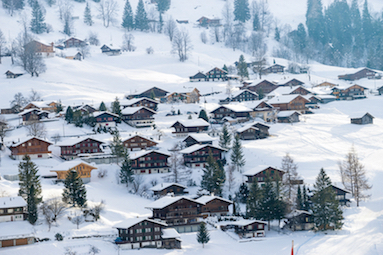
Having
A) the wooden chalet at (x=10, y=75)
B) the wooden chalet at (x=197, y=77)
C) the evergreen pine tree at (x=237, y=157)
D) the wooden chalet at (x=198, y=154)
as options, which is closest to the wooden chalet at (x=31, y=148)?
the wooden chalet at (x=198, y=154)

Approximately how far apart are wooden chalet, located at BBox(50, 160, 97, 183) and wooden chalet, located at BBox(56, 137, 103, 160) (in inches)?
258

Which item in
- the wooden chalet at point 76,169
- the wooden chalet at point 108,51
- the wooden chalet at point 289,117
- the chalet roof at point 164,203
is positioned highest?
the wooden chalet at point 108,51

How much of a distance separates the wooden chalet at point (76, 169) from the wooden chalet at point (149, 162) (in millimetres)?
5326

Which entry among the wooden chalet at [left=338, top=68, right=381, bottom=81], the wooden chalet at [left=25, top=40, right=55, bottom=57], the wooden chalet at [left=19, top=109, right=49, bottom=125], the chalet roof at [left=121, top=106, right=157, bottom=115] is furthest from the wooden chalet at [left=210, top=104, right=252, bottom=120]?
the wooden chalet at [left=25, top=40, right=55, bottom=57]

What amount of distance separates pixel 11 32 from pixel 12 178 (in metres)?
82.4

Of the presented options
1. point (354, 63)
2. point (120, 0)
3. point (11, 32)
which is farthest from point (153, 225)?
point (120, 0)

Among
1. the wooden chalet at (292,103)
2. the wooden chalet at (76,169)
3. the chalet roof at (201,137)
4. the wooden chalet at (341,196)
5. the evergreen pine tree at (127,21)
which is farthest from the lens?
the evergreen pine tree at (127,21)

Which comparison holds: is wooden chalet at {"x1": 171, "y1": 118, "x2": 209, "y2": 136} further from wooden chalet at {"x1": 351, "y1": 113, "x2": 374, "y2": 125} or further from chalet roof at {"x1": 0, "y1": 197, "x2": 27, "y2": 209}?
chalet roof at {"x1": 0, "y1": 197, "x2": 27, "y2": 209}

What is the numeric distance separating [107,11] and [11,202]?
4729 inches

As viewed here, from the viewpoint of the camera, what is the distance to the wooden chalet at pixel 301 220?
49144 millimetres

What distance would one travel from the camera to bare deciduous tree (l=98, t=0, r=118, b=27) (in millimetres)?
152413

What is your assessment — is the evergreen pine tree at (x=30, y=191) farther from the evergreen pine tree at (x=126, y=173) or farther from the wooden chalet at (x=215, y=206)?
the wooden chalet at (x=215, y=206)

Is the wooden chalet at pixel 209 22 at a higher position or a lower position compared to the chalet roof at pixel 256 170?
higher

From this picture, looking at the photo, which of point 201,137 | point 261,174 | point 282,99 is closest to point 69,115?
point 201,137
